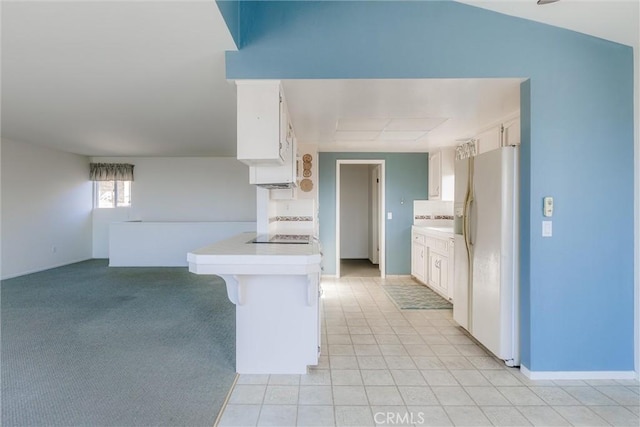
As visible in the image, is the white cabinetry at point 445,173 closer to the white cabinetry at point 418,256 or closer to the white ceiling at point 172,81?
the white ceiling at point 172,81

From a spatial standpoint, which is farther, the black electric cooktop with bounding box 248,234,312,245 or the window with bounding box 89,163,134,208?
the window with bounding box 89,163,134,208

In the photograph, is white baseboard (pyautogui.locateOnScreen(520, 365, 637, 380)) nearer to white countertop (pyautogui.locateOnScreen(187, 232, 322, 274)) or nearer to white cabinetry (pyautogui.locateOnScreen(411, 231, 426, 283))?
white countertop (pyautogui.locateOnScreen(187, 232, 322, 274))

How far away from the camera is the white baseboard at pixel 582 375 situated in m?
2.35

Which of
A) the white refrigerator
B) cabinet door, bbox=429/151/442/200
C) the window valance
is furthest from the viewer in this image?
the window valance

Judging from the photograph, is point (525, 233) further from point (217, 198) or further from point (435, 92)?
point (217, 198)

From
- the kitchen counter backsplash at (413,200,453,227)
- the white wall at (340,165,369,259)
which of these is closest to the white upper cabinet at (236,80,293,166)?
the kitchen counter backsplash at (413,200,453,227)

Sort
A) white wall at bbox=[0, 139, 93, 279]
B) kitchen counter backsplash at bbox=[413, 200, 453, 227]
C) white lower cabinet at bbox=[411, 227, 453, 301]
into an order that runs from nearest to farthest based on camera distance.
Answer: white lower cabinet at bbox=[411, 227, 453, 301], white wall at bbox=[0, 139, 93, 279], kitchen counter backsplash at bbox=[413, 200, 453, 227]

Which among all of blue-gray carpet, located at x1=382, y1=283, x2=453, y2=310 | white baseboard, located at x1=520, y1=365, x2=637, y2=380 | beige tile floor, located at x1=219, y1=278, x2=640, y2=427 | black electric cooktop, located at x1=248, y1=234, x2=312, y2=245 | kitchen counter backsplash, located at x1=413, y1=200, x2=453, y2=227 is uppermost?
kitchen counter backsplash, located at x1=413, y1=200, x2=453, y2=227

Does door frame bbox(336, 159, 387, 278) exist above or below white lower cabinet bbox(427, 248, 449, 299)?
above

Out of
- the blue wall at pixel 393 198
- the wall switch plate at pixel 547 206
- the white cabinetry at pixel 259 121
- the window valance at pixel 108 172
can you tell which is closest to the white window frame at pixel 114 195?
the window valance at pixel 108 172

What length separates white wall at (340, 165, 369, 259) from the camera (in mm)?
7699

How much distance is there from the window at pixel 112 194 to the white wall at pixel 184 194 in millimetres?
145

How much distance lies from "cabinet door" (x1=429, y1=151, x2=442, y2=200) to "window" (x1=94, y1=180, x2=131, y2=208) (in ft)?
20.6

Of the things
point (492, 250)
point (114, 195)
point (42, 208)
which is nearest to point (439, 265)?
point (492, 250)
